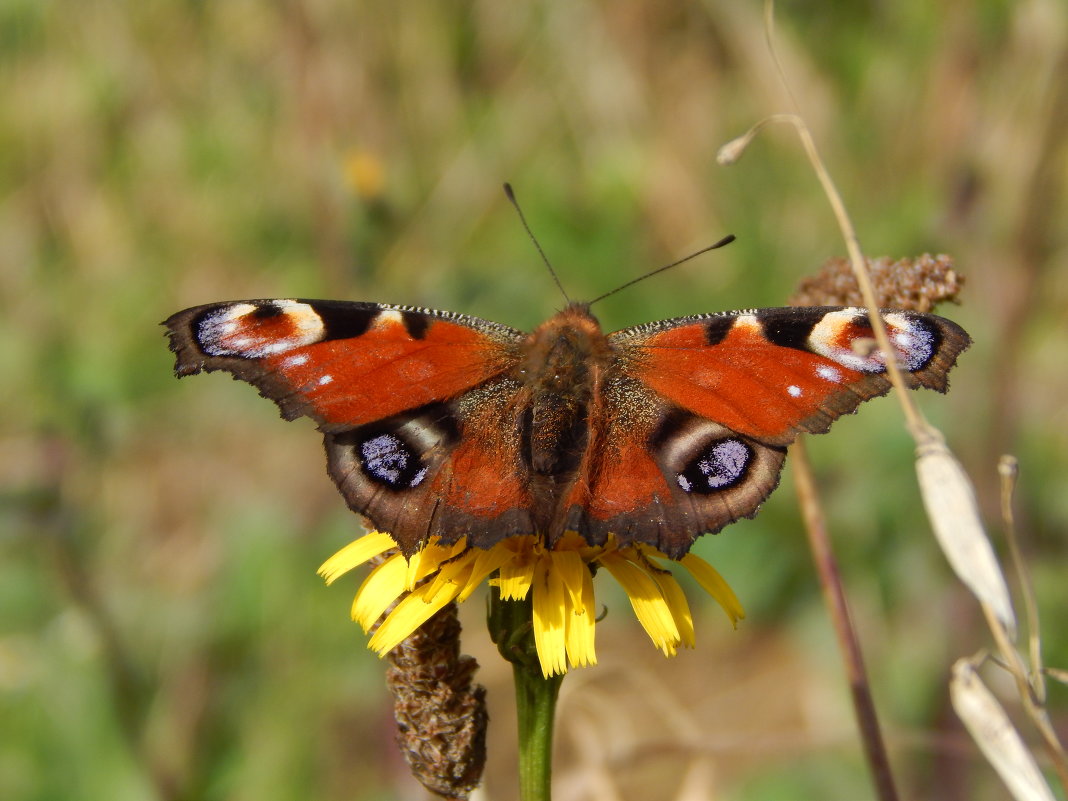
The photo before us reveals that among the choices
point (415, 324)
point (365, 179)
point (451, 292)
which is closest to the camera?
point (415, 324)

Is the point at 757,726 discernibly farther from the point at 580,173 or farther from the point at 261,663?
the point at 580,173

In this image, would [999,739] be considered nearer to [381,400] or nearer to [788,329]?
[788,329]

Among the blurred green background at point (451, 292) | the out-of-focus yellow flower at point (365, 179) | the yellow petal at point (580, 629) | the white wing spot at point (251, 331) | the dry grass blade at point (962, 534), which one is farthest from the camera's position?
the out-of-focus yellow flower at point (365, 179)

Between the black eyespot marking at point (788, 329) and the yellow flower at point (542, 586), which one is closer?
the yellow flower at point (542, 586)

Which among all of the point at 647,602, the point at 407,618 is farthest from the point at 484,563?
the point at 647,602

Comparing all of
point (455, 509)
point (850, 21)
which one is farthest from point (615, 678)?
point (850, 21)

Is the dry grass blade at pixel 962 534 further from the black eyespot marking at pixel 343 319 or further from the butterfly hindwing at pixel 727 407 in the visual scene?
the black eyespot marking at pixel 343 319

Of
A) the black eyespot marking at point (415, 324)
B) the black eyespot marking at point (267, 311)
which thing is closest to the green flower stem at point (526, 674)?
the black eyespot marking at point (415, 324)
